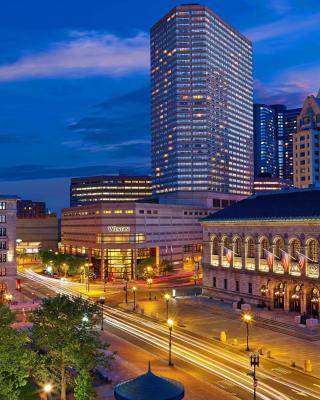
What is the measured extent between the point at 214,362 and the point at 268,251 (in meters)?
31.3

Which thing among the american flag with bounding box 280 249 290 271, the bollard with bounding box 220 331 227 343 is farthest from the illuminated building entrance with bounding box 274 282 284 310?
the bollard with bounding box 220 331 227 343

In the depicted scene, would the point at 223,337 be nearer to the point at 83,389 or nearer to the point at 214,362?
the point at 214,362

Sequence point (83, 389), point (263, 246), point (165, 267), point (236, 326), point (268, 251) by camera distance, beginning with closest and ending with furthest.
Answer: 1. point (83, 389)
2. point (236, 326)
3. point (268, 251)
4. point (263, 246)
5. point (165, 267)

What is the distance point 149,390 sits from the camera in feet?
97.0

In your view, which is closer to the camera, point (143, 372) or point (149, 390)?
point (149, 390)

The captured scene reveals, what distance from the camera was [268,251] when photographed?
79250 millimetres

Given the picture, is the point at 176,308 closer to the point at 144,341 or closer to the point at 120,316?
the point at 120,316

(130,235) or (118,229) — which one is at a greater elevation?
(118,229)

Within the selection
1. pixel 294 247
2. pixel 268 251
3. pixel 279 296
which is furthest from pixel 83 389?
pixel 268 251

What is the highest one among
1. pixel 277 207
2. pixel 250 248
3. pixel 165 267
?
pixel 277 207

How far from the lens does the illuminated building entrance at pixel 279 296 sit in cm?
7769

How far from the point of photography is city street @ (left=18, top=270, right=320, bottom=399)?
1698 inches

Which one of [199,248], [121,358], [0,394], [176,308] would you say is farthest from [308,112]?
[0,394]

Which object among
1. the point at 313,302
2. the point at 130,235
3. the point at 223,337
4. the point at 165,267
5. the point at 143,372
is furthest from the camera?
the point at 130,235
